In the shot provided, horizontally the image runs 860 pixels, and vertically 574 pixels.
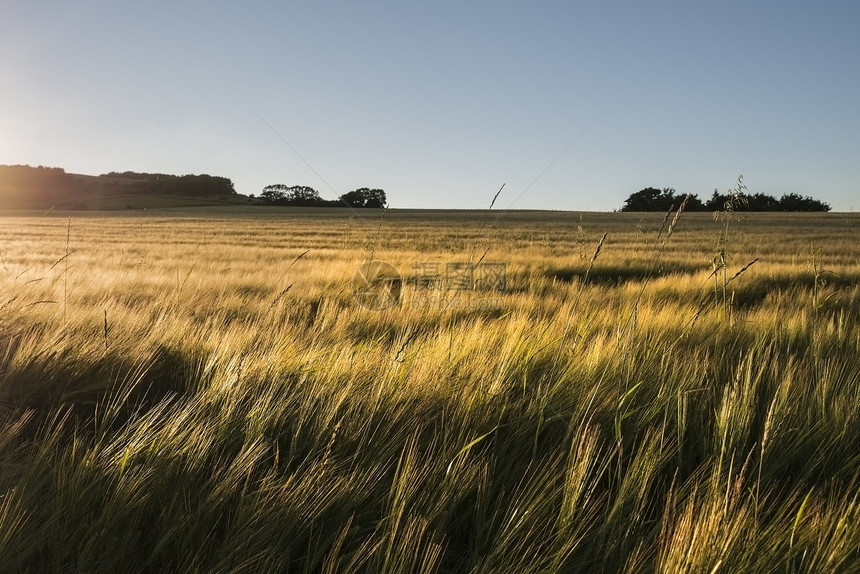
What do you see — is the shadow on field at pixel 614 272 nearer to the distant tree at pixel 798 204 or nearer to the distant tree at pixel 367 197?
the distant tree at pixel 367 197

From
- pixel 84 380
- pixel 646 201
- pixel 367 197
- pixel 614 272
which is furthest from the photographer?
pixel 646 201

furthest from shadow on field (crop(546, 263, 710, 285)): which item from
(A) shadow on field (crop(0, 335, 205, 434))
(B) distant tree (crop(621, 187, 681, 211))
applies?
(B) distant tree (crop(621, 187, 681, 211))

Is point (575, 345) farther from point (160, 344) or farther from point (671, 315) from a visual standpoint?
point (160, 344)

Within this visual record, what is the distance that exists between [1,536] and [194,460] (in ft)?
1.60

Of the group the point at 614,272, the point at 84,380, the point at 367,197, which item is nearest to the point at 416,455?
the point at 84,380

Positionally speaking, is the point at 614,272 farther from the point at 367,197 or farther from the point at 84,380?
the point at 84,380

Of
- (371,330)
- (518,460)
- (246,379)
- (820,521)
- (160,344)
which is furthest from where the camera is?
(371,330)

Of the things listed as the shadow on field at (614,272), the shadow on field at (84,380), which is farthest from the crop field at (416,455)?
the shadow on field at (614,272)

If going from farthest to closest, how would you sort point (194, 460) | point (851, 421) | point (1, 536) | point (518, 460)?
point (851, 421) < point (518, 460) < point (194, 460) < point (1, 536)

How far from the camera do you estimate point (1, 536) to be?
3.70 ft

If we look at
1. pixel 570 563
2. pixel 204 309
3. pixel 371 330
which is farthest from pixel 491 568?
pixel 204 309

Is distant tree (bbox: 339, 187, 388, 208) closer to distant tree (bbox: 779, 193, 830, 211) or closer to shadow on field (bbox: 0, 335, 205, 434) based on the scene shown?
shadow on field (bbox: 0, 335, 205, 434)

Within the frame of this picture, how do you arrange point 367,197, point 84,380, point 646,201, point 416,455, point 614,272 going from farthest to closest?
1. point 646,201
2. point 614,272
3. point 367,197
4. point 84,380
5. point 416,455

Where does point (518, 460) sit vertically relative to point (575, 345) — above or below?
below
